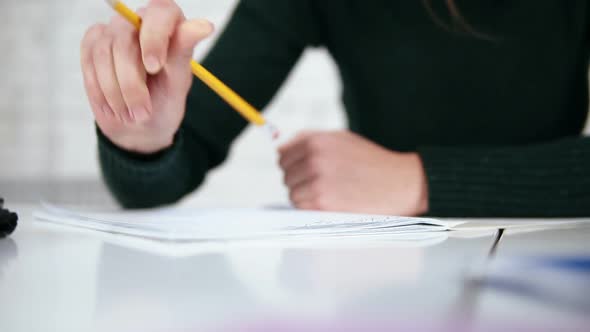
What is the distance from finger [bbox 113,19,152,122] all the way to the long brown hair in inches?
15.9

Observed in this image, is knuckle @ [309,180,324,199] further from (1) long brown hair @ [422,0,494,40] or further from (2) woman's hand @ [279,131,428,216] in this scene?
(1) long brown hair @ [422,0,494,40]

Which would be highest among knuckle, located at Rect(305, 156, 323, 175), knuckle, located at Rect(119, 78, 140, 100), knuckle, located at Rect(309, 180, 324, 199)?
knuckle, located at Rect(119, 78, 140, 100)

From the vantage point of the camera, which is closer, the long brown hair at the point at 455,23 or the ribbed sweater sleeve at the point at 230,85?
the ribbed sweater sleeve at the point at 230,85

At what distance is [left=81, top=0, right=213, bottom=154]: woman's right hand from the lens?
28 cm

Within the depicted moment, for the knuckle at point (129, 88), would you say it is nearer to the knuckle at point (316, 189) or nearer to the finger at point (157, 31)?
the finger at point (157, 31)

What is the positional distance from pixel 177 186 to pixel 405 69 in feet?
1.04

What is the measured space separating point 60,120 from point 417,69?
0.81 metres

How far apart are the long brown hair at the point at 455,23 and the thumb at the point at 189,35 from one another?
15.5 inches

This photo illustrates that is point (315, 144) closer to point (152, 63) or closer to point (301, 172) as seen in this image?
point (301, 172)

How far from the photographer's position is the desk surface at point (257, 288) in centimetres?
14

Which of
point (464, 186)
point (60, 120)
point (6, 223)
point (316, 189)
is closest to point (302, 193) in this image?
point (316, 189)

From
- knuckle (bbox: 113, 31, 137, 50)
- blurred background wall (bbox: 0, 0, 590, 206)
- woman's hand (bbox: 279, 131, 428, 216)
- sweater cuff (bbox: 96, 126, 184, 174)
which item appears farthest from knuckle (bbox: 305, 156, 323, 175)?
blurred background wall (bbox: 0, 0, 590, 206)

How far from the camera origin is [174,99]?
1.19ft

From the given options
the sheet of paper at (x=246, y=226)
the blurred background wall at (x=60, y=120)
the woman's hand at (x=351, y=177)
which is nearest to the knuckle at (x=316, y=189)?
the woman's hand at (x=351, y=177)
